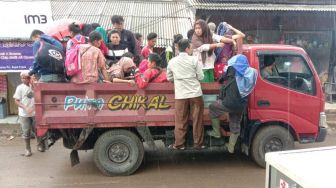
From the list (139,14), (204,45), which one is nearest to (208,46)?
(204,45)

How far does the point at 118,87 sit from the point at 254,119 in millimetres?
2132

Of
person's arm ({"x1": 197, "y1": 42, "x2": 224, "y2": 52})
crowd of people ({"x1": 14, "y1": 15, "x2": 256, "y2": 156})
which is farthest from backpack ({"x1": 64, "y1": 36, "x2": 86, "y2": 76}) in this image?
person's arm ({"x1": 197, "y1": 42, "x2": 224, "y2": 52})

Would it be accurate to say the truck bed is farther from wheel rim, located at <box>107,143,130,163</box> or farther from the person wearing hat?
the person wearing hat

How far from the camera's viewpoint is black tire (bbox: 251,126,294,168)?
6.00 m

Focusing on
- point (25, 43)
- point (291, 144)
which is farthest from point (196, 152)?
point (25, 43)

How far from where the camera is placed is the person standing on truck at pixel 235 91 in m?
5.57

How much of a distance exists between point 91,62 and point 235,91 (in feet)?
6.99

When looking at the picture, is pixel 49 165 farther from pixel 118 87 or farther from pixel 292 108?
pixel 292 108

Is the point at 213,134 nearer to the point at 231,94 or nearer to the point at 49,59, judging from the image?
the point at 231,94

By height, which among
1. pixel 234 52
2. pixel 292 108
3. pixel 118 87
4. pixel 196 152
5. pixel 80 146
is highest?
pixel 234 52

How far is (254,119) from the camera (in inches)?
235

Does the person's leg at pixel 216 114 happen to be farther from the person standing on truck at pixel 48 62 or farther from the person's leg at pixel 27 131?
the person's leg at pixel 27 131

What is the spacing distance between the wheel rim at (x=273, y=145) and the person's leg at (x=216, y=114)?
2.69 feet

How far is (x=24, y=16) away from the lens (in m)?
10.6
